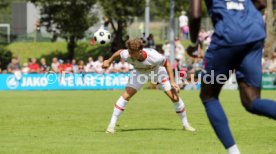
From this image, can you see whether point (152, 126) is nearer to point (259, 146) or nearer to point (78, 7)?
point (259, 146)

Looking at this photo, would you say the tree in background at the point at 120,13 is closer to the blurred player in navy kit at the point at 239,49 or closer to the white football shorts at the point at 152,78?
the white football shorts at the point at 152,78

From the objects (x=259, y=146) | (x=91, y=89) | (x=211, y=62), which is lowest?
(x=91, y=89)

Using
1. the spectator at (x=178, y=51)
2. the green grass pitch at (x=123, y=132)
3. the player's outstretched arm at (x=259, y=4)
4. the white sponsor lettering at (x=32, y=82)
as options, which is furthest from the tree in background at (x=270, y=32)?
the player's outstretched arm at (x=259, y=4)

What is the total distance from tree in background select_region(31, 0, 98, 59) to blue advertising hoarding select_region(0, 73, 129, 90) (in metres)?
12.7

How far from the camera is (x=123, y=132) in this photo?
50.2 ft

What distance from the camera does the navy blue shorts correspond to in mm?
8797

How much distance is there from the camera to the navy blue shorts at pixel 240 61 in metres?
8.80

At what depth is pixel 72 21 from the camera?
2082 inches

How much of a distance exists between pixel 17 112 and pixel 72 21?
31.6 m

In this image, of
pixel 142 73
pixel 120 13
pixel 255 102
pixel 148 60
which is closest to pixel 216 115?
pixel 255 102

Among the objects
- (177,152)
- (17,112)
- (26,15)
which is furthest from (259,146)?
(26,15)

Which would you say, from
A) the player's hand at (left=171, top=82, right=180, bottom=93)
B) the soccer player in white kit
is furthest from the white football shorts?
the player's hand at (left=171, top=82, right=180, bottom=93)

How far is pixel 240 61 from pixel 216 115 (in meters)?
0.68

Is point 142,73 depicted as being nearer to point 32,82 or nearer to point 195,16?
point 195,16
